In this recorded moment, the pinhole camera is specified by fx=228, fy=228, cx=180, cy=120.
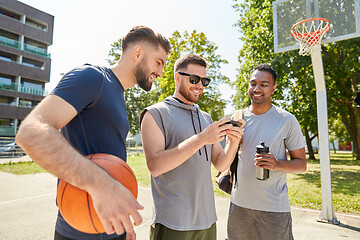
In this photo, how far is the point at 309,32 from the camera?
6078mm

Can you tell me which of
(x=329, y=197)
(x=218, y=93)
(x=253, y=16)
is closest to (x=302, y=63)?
(x=253, y=16)

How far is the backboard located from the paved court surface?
14.2 ft

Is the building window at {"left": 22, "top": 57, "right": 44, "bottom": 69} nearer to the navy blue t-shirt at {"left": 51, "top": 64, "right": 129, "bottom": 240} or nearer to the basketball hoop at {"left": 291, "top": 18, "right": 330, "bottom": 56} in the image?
the basketball hoop at {"left": 291, "top": 18, "right": 330, "bottom": 56}

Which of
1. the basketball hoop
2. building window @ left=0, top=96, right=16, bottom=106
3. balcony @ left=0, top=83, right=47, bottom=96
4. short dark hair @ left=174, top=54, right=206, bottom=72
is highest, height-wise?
balcony @ left=0, top=83, right=47, bottom=96

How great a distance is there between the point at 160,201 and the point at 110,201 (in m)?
1.22

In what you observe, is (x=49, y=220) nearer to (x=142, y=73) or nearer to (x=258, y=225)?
(x=258, y=225)

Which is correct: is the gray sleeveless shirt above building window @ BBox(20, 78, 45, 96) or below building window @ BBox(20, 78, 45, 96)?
below

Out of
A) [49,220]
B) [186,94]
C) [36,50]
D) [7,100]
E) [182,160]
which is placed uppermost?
[36,50]

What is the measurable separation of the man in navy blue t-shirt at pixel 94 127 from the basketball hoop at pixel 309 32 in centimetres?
507

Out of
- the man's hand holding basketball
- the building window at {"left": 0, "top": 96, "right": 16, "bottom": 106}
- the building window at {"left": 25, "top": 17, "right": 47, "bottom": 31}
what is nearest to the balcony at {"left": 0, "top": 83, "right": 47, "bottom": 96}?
the building window at {"left": 0, "top": 96, "right": 16, "bottom": 106}

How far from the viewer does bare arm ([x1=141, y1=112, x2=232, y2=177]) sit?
1881 mm

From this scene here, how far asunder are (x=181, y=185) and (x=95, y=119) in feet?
3.32

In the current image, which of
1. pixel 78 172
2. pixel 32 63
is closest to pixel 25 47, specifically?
pixel 32 63

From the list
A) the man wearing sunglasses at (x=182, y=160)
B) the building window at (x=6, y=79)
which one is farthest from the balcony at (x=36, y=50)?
the man wearing sunglasses at (x=182, y=160)
